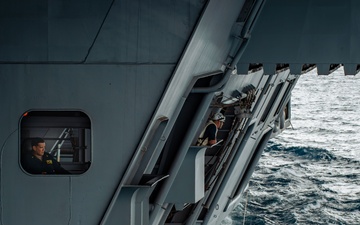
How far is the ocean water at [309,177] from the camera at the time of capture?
36406mm

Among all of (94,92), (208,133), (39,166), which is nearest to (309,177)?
(208,133)

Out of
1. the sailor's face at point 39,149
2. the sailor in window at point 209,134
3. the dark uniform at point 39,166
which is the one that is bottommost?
the dark uniform at point 39,166

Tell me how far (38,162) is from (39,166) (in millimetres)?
42

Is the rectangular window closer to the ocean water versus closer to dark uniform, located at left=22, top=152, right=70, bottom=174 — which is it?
dark uniform, located at left=22, top=152, right=70, bottom=174

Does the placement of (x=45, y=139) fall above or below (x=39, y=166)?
above

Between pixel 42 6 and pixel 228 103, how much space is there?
726cm

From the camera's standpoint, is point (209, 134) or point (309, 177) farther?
point (309, 177)

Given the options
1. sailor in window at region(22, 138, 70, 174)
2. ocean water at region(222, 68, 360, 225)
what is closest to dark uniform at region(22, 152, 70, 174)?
sailor in window at region(22, 138, 70, 174)

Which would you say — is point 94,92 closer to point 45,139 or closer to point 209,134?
point 45,139

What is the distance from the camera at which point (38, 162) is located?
9766mm

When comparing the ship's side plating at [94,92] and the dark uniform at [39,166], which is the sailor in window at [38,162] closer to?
the dark uniform at [39,166]

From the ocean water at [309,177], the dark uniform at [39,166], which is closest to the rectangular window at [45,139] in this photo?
the dark uniform at [39,166]

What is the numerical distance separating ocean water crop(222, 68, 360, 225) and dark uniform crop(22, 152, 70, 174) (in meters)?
12.3

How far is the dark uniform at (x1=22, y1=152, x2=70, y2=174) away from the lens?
974cm
